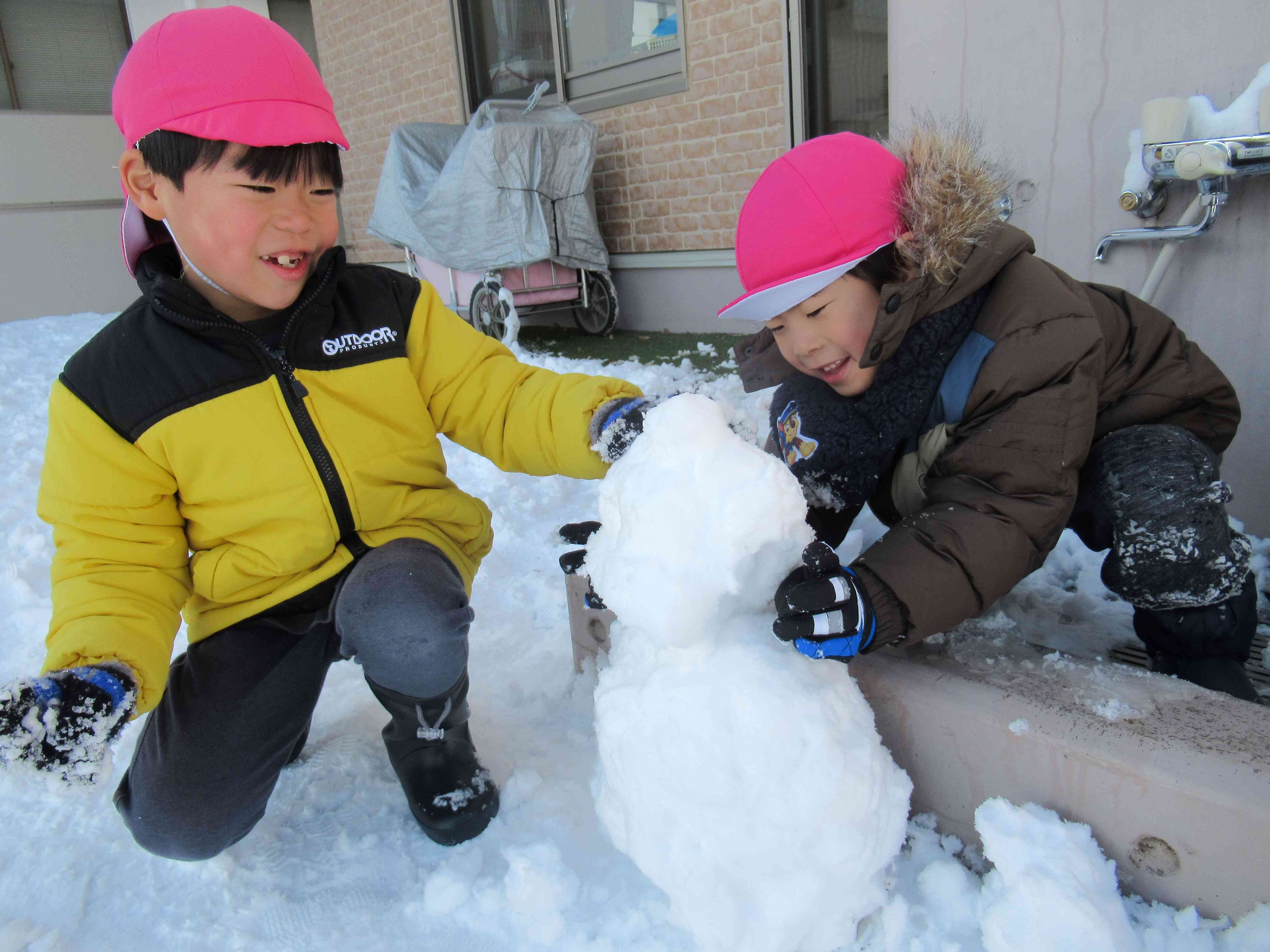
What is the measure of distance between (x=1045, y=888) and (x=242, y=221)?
4.69 feet

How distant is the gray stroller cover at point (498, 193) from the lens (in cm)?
486

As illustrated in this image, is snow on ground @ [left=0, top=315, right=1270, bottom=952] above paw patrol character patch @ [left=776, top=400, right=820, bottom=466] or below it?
below

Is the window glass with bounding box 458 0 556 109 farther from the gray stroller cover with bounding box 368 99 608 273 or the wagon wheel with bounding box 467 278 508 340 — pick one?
the wagon wheel with bounding box 467 278 508 340

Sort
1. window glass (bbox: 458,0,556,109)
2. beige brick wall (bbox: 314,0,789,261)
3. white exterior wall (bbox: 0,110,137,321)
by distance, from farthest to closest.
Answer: white exterior wall (bbox: 0,110,137,321) < window glass (bbox: 458,0,556,109) < beige brick wall (bbox: 314,0,789,261)

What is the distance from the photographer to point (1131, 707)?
1.09 m

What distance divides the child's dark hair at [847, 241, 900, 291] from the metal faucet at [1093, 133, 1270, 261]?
771mm

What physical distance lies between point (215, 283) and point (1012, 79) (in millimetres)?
1864

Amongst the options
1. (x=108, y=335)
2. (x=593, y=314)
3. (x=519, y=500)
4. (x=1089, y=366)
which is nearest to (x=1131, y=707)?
(x=1089, y=366)

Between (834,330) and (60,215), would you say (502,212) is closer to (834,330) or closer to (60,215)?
(834,330)

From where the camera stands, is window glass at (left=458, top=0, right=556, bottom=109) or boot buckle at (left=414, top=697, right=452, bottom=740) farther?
window glass at (left=458, top=0, right=556, bottom=109)

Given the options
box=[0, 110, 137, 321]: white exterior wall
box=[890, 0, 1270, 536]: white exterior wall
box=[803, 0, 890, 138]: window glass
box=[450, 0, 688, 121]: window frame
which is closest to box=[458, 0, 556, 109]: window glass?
box=[450, 0, 688, 121]: window frame

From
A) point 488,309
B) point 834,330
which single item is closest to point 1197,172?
point 834,330

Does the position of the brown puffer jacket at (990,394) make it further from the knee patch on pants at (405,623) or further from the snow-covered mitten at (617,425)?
the knee patch on pants at (405,623)

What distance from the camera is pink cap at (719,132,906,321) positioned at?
4.43ft
